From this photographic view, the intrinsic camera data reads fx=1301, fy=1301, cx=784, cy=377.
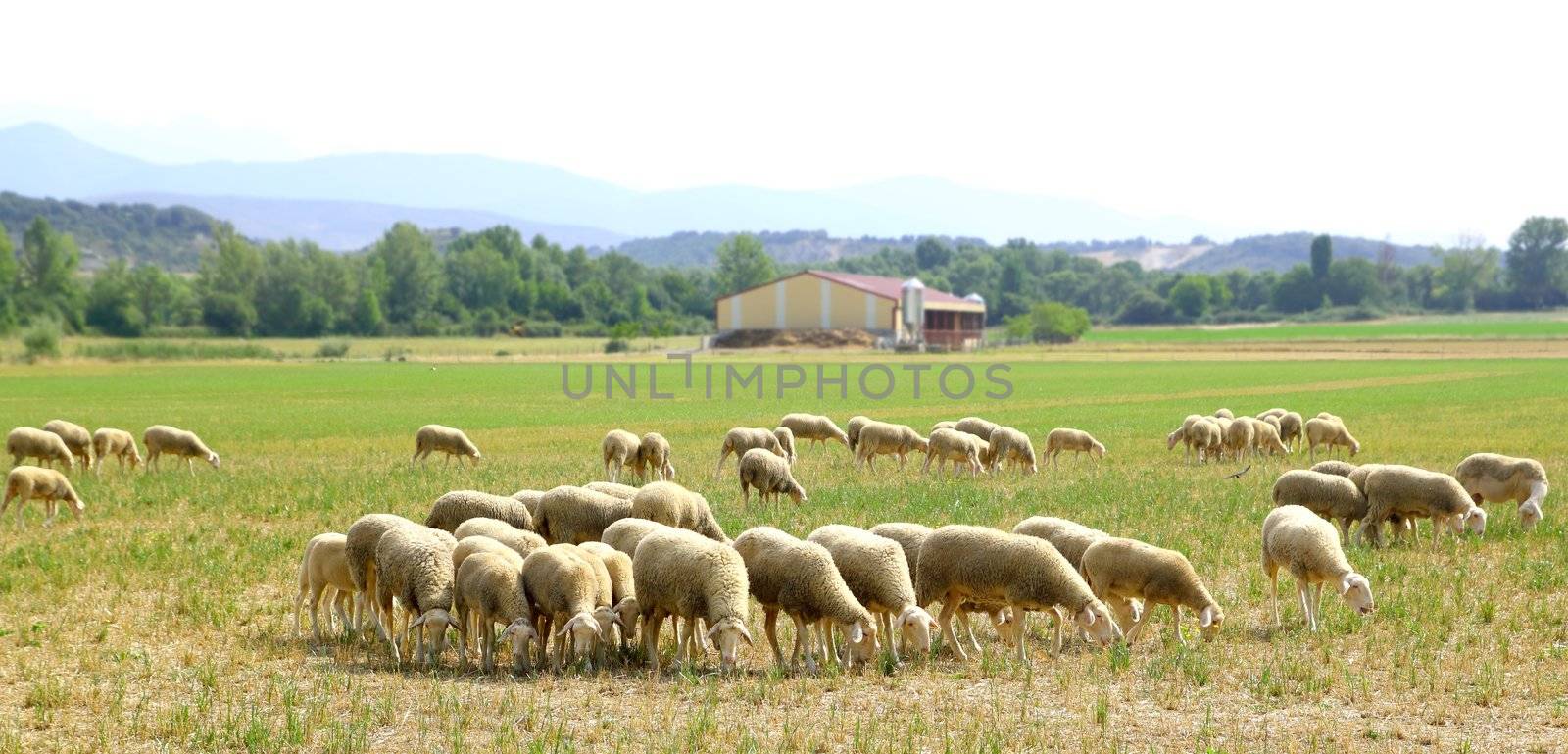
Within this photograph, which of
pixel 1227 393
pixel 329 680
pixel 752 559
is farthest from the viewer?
pixel 1227 393

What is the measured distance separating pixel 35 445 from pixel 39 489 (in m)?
7.23

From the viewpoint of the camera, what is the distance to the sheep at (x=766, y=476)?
1983 cm

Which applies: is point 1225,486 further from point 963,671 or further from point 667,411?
point 667,411

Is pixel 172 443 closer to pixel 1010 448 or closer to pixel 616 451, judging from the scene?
pixel 616 451

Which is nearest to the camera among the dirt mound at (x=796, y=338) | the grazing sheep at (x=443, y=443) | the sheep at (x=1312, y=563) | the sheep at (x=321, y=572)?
the sheep at (x=1312, y=563)

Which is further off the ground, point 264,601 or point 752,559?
point 752,559

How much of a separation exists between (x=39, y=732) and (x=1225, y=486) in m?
18.3

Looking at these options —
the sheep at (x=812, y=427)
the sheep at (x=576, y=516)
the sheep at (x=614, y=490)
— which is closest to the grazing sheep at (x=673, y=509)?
the sheep at (x=576, y=516)

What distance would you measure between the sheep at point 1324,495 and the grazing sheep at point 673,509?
23.9ft

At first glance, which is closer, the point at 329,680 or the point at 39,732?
the point at 39,732

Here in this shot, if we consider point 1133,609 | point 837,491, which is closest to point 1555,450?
point 837,491

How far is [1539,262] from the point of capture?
188875mm

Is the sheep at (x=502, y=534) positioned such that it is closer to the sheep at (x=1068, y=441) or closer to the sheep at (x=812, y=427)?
the sheep at (x=812, y=427)

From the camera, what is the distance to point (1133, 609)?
41.1 feet
